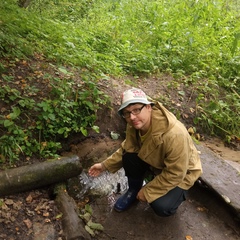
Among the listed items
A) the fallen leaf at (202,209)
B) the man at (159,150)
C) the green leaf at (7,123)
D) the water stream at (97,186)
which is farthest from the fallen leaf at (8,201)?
the fallen leaf at (202,209)

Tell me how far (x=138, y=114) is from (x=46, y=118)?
1.73m

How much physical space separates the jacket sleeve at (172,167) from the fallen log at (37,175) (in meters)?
1.08

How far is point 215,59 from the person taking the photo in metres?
6.56

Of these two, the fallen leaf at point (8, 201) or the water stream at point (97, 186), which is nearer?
the fallen leaf at point (8, 201)

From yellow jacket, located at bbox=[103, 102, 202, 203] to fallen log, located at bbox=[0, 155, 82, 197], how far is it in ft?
3.22

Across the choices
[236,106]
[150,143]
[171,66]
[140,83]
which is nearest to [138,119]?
[150,143]

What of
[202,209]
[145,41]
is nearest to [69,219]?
[202,209]

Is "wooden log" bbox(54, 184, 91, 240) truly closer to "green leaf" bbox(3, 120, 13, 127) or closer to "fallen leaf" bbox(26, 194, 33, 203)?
"fallen leaf" bbox(26, 194, 33, 203)

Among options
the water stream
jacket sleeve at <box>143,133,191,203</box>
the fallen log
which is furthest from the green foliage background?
jacket sleeve at <box>143,133,191,203</box>

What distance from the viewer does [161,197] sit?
2.77 metres

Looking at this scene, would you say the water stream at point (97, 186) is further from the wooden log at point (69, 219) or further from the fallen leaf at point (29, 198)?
the fallen leaf at point (29, 198)

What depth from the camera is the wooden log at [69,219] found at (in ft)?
8.77

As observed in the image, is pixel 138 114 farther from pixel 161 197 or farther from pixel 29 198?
pixel 29 198

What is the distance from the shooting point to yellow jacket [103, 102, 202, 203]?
246cm
